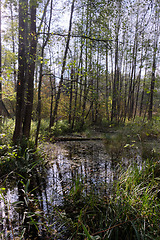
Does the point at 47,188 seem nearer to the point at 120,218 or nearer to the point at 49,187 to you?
the point at 49,187

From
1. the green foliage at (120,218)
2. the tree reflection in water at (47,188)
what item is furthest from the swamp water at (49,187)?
the green foliage at (120,218)

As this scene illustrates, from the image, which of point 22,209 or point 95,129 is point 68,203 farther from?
point 95,129

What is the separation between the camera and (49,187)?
349cm

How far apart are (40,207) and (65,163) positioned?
2378 millimetres

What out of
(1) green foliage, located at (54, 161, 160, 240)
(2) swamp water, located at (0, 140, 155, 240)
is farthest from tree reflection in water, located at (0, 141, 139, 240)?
→ (1) green foliage, located at (54, 161, 160, 240)

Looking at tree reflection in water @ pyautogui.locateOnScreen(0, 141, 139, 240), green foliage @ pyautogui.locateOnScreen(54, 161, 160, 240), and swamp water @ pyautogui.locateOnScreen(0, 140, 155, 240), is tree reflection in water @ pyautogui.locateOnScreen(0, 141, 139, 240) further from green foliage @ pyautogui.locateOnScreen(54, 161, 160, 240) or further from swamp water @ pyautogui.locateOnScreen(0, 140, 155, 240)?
green foliage @ pyautogui.locateOnScreen(54, 161, 160, 240)

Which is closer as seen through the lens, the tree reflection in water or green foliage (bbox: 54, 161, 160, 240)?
green foliage (bbox: 54, 161, 160, 240)

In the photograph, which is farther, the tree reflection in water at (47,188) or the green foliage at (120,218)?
the tree reflection in water at (47,188)

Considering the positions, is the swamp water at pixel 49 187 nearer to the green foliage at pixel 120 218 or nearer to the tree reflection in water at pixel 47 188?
the tree reflection in water at pixel 47 188

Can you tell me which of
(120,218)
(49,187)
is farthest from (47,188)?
(120,218)

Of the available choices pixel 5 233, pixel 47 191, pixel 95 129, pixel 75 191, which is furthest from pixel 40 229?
pixel 95 129

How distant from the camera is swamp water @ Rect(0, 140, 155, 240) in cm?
223

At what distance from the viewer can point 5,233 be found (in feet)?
6.91

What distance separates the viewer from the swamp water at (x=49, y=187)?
7.31 ft
